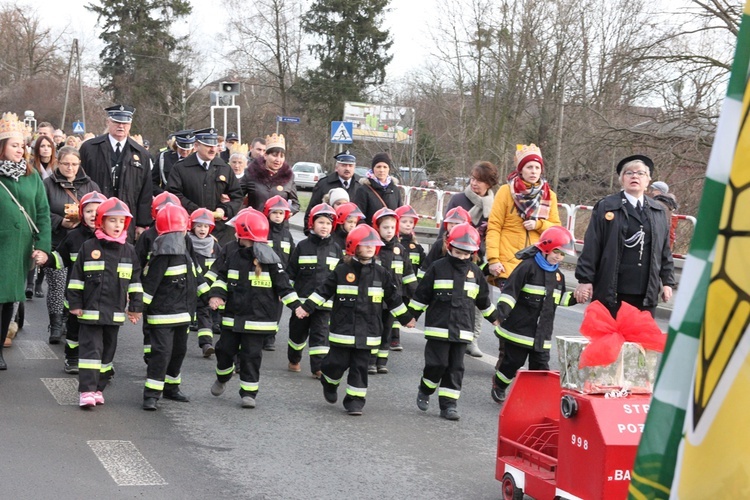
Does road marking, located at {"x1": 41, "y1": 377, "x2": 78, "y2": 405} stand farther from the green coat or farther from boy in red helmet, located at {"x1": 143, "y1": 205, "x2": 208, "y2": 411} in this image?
the green coat

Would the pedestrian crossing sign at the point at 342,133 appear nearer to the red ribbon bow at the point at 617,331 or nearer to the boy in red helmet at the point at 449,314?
the boy in red helmet at the point at 449,314

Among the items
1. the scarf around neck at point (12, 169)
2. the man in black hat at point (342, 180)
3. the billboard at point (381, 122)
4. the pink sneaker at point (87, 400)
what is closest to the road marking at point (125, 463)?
the pink sneaker at point (87, 400)

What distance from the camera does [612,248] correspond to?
7.57 metres

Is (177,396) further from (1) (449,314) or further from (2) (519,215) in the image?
(2) (519,215)

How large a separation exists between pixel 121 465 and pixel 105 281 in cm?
197

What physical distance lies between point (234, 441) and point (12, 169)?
129 inches

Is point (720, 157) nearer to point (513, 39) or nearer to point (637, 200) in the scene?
point (637, 200)

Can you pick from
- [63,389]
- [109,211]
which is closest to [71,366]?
[63,389]

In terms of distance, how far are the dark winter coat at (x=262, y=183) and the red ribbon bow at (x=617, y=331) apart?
658 cm

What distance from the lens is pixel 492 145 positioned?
32.6 meters

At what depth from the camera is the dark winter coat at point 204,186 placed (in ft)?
35.3

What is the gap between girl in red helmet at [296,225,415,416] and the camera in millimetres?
7953

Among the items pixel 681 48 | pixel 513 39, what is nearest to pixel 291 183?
pixel 681 48

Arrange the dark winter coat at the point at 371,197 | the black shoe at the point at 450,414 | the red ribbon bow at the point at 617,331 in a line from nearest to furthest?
the red ribbon bow at the point at 617,331 < the black shoe at the point at 450,414 < the dark winter coat at the point at 371,197
